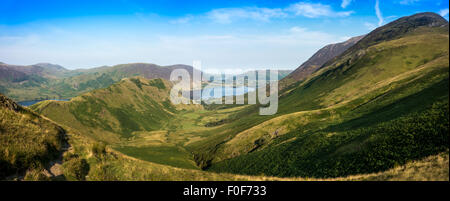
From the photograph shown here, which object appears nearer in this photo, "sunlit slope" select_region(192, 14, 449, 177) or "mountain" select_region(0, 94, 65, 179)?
"mountain" select_region(0, 94, 65, 179)

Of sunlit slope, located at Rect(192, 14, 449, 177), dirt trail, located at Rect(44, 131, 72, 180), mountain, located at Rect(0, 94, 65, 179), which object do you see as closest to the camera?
mountain, located at Rect(0, 94, 65, 179)

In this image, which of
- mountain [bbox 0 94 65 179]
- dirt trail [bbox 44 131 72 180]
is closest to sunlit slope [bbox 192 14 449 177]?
dirt trail [bbox 44 131 72 180]

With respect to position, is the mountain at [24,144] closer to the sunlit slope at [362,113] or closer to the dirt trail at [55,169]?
the dirt trail at [55,169]

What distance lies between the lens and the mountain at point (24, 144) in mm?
12867

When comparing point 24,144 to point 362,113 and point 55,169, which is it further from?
point 362,113

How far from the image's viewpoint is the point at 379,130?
3244 centimetres

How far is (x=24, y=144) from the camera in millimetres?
14641

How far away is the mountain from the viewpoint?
507 inches

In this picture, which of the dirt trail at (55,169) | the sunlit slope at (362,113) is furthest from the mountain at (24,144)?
the sunlit slope at (362,113)

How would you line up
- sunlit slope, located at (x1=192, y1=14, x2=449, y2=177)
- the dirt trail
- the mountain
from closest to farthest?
the mountain, the dirt trail, sunlit slope, located at (x1=192, y1=14, x2=449, y2=177)

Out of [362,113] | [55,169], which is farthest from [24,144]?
[362,113]

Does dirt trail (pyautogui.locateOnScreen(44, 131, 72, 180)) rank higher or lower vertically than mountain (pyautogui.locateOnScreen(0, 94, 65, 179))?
lower

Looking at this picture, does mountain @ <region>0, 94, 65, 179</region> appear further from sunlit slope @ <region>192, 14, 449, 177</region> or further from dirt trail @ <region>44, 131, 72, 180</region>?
sunlit slope @ <region>192, 14, 449, 177</region>
